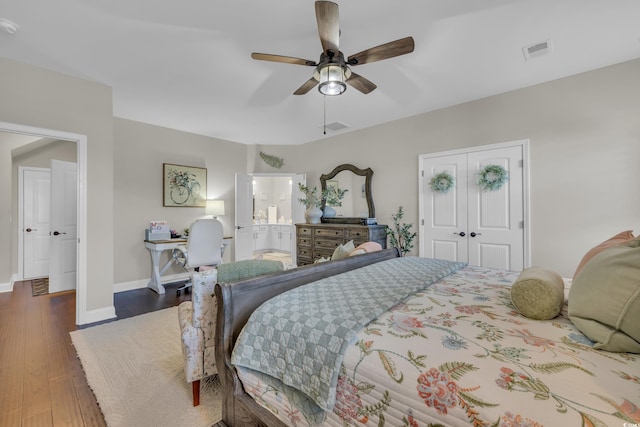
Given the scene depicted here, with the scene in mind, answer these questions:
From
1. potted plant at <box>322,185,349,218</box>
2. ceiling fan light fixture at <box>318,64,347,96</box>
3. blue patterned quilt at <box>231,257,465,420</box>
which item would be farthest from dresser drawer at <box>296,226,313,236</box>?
blue patterned quilt at <box>231,257,465,420</box>

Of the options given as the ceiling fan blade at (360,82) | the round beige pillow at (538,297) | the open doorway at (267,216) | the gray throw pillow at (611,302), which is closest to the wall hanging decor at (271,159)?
the open doorway at (267,216)

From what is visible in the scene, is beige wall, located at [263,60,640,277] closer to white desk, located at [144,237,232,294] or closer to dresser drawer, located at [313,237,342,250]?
dresser drawer, located at [313,237,342,250]

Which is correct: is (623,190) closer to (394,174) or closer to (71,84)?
(394,174)

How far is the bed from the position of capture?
71 cm

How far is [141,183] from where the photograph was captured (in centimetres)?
447

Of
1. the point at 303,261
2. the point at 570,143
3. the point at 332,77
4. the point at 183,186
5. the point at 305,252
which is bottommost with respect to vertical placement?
the point at 303,261

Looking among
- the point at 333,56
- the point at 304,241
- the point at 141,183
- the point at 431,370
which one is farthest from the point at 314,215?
the point at 431,370

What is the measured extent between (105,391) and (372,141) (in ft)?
14.4

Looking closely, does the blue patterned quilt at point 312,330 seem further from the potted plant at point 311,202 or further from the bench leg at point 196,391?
the potted plant at point 311,202

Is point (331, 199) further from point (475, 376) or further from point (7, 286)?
point (7, 286)

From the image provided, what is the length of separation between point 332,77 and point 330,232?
2.83m

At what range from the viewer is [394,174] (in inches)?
173

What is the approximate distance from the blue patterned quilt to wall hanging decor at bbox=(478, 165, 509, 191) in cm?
253

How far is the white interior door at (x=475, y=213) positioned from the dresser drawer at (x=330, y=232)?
4.02 ft
